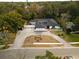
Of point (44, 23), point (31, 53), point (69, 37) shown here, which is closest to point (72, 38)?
point (69, 37)

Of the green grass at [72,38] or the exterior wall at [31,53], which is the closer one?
the exterior wall at [31,53]

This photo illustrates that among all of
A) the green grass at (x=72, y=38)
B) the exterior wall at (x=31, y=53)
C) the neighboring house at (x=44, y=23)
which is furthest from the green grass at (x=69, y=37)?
the exterior wall at (x=31, y=53)

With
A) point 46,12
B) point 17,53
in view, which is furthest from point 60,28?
point 17,53

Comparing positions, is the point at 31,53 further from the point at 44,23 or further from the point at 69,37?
the point at 44,23

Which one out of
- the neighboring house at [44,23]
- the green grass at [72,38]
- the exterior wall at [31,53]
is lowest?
the exterior wall at [31,53]

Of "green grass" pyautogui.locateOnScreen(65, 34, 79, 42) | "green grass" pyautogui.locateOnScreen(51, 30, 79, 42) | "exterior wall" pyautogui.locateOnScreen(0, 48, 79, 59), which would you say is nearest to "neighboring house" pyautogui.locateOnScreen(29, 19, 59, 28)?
"green grass" pyautogui.locateOnScreen(51, 30, 79, 42)

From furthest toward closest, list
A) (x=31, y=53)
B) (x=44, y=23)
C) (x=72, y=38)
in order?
1. (x=44, y=23)
2. (x=72, y=38)
3. (x=31, y=53)

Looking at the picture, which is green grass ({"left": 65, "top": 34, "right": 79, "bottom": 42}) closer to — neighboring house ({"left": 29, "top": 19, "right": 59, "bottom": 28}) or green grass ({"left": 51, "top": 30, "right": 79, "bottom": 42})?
green grass ({"left": 51, "top": 30, "right": 79, "bottom": 42})

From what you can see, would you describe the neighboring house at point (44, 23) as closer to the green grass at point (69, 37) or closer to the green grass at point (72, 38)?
the green grass at point (69, 37)

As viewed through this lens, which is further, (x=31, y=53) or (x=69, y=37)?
(x=69, y=37)
